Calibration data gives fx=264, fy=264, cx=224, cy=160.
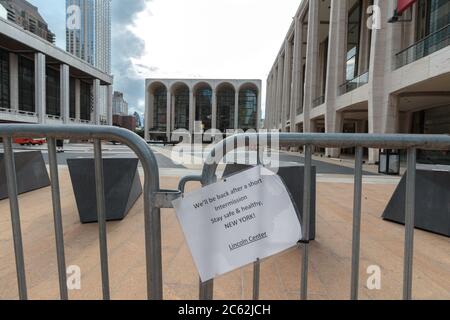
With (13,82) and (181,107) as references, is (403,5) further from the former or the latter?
(181,107)

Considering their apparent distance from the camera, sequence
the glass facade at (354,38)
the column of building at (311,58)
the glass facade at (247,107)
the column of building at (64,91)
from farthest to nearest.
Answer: the glass facade at (247,107) → the column of building at (64,91) → the column of building at (311,58) → the glass facade at (354,38)

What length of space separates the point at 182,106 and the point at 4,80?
5275 centimetres

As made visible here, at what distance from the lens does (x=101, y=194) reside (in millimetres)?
1688

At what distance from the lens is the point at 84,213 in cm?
439

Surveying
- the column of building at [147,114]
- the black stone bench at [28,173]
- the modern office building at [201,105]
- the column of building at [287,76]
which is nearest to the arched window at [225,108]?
the modern office building at [201,105]

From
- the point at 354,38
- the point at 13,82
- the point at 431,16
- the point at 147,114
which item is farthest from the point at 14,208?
the point at 147,114

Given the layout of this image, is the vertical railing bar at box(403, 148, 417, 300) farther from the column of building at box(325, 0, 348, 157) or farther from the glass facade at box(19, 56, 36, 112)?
the glass facade at box(19, 56, 36, 112)

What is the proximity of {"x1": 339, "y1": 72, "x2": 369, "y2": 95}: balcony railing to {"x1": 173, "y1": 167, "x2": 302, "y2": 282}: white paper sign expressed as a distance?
20.5 m

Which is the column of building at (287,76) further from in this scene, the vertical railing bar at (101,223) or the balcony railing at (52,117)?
the vertical railing bar at (101,223)

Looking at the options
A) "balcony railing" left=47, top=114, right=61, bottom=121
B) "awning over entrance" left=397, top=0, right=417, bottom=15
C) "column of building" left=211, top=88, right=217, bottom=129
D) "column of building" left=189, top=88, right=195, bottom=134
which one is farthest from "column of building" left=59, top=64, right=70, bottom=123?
"awning over entrance" left=397, top=0, right=417, bottom=15

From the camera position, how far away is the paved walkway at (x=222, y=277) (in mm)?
2584

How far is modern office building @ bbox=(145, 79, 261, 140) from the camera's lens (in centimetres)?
8612

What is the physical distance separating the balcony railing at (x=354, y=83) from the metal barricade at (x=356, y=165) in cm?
1990

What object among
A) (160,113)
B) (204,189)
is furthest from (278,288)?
(160,113)
